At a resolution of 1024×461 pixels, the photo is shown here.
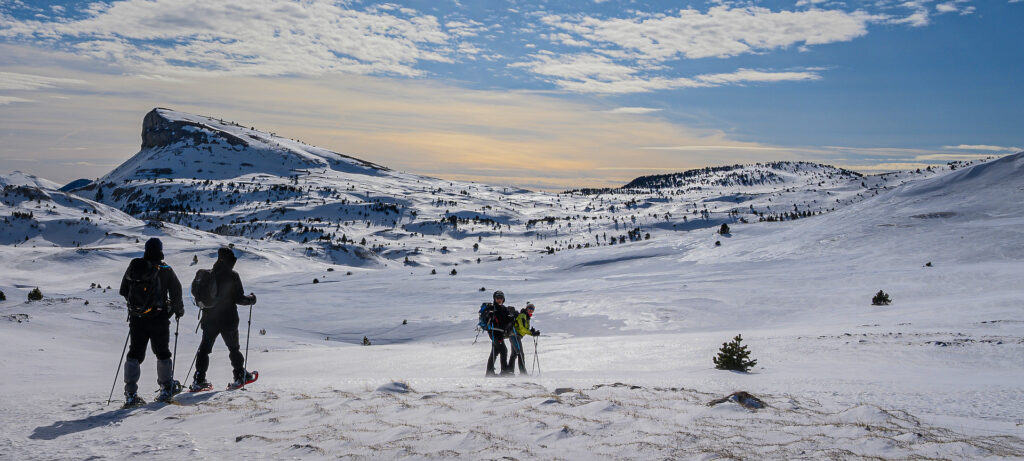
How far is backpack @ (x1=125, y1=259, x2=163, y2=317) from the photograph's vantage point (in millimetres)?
8172

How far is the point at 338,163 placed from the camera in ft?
647

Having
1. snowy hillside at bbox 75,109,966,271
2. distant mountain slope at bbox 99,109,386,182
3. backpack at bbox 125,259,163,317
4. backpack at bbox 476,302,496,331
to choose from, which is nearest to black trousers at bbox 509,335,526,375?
backpack at bbox 476,302,496,331

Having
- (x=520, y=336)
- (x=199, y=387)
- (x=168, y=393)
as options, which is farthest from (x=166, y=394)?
(x=520, y=336)

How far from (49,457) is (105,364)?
31.2 feet

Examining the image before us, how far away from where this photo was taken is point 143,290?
8.17m

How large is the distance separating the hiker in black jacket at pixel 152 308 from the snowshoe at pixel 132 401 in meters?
0.05

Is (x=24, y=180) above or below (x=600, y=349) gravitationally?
above

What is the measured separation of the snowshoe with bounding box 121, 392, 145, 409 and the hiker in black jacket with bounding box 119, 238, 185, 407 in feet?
0.18

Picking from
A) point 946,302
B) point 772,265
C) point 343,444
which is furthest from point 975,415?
Result: point 772,265

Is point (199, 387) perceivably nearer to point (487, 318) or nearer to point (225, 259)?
point (225, 259)

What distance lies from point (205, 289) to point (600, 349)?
9.26m

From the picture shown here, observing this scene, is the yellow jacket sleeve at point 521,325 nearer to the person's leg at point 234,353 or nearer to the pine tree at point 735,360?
the pine tree at point 735,360

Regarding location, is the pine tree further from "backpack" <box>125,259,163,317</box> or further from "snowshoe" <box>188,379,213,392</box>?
"backpack" <box>125,259,163,317</box>

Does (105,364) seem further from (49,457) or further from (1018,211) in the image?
(1018,211)
